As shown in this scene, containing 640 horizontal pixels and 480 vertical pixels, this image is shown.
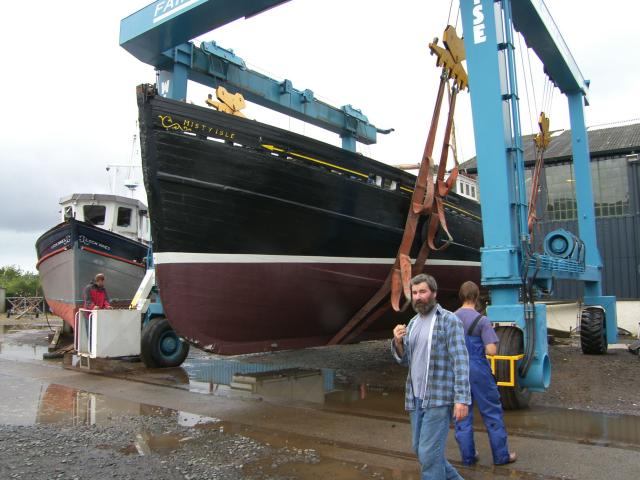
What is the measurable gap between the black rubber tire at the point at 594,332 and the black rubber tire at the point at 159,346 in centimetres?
663

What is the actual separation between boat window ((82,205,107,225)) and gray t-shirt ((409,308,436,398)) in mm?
13174

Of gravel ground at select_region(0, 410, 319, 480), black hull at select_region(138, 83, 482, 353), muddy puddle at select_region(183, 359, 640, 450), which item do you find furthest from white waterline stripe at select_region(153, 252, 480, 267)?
gravel ground at select_region(0, 410, 319, 480)

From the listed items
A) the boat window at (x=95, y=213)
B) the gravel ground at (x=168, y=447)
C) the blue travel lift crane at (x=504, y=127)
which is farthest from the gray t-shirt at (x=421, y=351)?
the boat window at (x=95, y=213)

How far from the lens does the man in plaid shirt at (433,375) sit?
288cm

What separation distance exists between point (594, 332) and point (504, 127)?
15.0 ft

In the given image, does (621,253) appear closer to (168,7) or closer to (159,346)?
(159,346)

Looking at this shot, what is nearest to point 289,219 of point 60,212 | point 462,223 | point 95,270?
point 462,223

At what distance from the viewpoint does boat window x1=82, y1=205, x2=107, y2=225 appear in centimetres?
1444

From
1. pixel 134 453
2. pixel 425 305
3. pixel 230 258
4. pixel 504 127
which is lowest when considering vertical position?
pixel 134 453

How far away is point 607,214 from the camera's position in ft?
55.8

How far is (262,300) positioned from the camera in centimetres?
647

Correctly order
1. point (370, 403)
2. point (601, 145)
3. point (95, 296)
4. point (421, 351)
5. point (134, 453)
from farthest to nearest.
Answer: point (601, 145), point (95, 296), point (370, 403), point (134, 453), point (421, 351)

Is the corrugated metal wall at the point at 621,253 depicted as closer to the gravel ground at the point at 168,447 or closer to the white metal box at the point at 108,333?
the gravel ground at the point at 168,447

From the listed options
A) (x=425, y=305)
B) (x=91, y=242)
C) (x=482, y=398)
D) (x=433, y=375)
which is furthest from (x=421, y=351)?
(x=91, y=242)
